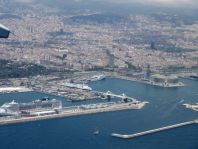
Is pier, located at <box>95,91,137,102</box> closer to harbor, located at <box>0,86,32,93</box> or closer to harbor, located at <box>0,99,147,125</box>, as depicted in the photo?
harbor, located at <box>0,99,147,125</box>

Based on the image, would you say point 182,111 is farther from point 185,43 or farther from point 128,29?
point 128,29

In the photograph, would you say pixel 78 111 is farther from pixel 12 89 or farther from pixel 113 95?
pixel 12 89

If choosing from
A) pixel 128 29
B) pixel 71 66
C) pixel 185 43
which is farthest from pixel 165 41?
pixel 71 66

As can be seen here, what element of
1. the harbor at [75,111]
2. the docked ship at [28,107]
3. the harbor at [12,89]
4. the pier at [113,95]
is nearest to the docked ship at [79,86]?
the pier at [113,95]

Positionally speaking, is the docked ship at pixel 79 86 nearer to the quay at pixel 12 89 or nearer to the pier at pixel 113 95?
the pier at pixel 113 95

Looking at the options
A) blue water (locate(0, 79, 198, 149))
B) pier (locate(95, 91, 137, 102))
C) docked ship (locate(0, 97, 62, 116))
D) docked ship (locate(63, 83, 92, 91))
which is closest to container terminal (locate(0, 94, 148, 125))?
docked ship (locate(0, 97, 62, 116))

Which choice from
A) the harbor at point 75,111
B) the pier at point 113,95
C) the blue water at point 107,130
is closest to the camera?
the blue water at point 107,130

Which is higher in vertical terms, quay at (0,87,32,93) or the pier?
the pier
